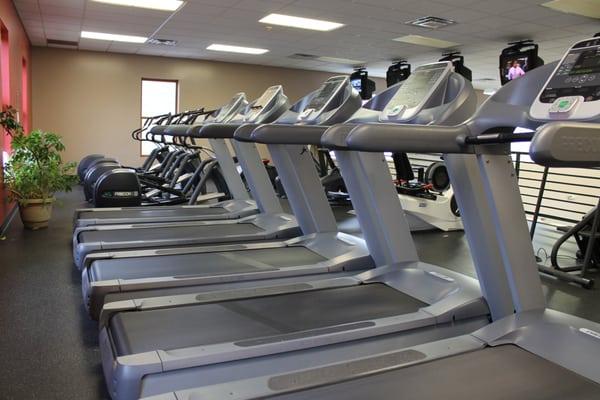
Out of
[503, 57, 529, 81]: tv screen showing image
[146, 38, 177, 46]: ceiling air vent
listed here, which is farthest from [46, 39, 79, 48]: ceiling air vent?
[503, 57, 529, 81]: tv screen showing image

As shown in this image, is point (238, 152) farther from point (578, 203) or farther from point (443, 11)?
point (578, 203)

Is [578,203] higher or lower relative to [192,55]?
lower

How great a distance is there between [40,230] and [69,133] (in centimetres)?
563

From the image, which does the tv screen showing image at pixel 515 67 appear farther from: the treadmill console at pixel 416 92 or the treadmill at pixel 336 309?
the treadmill console at pixel 416 92

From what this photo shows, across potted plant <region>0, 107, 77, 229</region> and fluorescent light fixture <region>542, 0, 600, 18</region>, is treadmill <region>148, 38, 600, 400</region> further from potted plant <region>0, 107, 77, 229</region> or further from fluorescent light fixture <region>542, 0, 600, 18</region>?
fluorescent light fixture <region>542, 0, 600, 18</region>

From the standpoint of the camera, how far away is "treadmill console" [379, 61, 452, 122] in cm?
252

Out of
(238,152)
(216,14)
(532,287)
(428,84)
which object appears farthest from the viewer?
(216,14)

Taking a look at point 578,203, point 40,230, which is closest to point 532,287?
point 578,203

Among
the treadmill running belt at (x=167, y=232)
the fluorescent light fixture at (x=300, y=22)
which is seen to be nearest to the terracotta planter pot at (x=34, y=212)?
the treadmill running belt at (x=167, y=232)

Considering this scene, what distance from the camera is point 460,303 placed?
2.28m

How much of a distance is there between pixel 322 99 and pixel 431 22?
13.9ft

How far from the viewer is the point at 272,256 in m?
3.47

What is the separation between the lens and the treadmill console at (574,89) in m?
1.71

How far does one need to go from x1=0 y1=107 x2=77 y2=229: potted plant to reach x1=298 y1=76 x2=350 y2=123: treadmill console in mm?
3170
